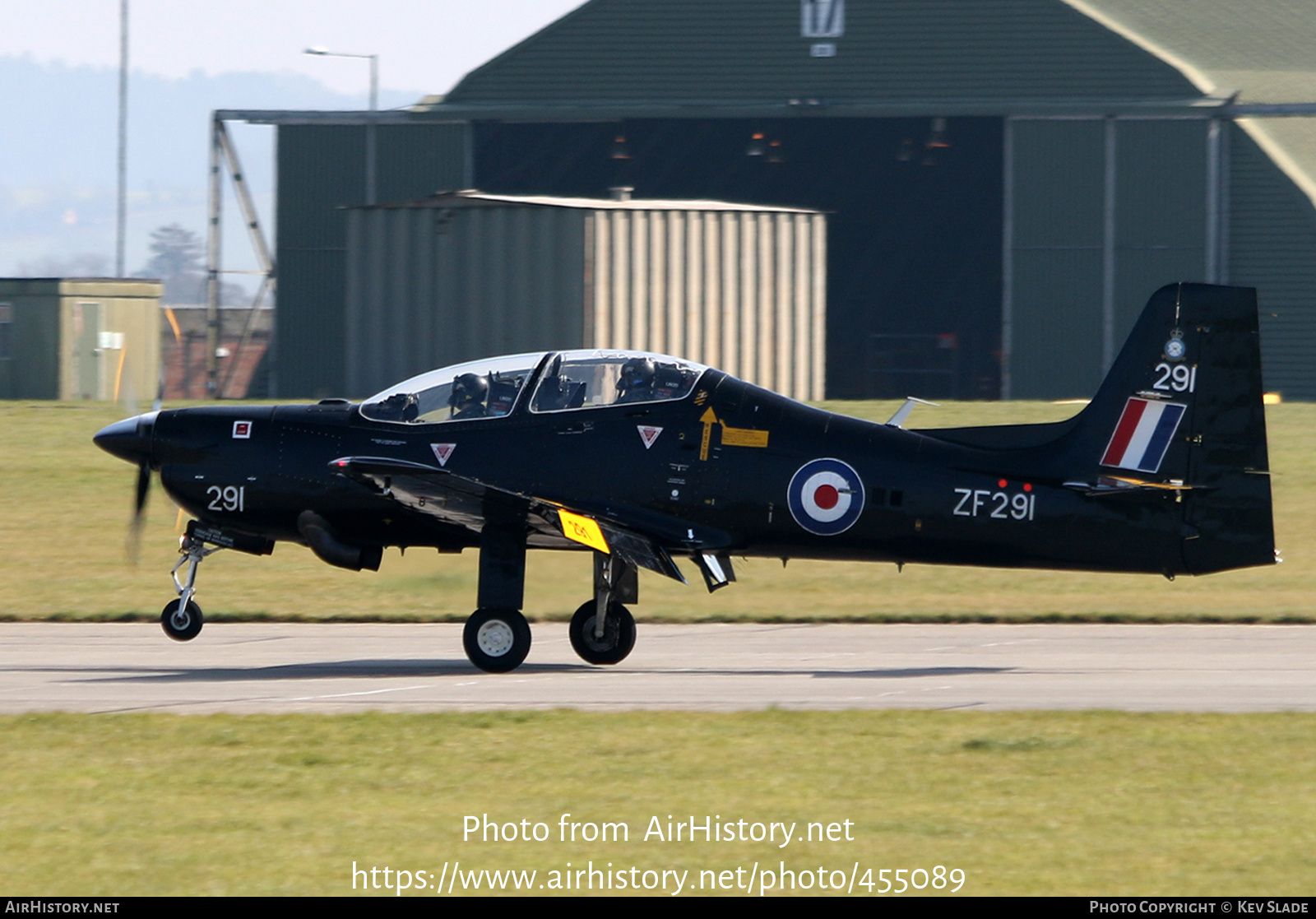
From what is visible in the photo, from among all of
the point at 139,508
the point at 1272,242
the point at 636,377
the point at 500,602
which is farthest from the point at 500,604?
the point at 1272,242

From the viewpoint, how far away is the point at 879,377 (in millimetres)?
46531

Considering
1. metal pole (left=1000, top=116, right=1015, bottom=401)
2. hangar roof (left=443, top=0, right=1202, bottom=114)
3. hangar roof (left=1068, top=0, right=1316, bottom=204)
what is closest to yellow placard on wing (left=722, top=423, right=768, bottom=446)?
metal pole (left=1000, top=116, right=1015, bottom=401)

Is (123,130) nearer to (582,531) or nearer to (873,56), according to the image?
(873,56)

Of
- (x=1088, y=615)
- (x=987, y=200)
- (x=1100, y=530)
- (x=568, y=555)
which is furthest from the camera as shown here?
(x=987, y=200)

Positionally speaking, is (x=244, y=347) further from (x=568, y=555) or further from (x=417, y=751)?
(x=417, y=751)

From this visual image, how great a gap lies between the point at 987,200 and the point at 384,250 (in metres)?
17.2

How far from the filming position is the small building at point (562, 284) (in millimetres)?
32438

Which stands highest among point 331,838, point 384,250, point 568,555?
point 384,250

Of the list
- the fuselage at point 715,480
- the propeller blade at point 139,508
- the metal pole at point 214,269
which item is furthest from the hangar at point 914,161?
the fuselage at point 715,480

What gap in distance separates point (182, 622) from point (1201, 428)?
8766 millimetres

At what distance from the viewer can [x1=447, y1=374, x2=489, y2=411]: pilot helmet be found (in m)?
14.0

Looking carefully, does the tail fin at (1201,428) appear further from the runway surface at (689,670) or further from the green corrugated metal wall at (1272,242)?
the green corrugated metal wall at (1272,242)

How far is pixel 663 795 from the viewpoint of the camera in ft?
29.4

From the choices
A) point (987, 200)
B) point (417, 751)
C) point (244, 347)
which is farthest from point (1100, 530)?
point (244, 347)
